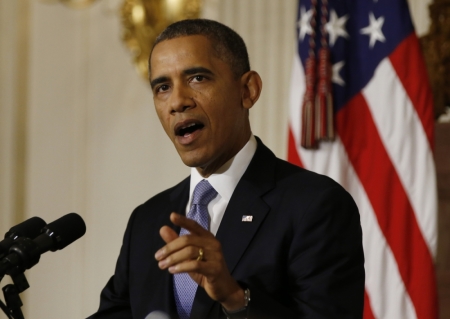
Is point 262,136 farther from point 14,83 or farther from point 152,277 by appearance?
point 152,277

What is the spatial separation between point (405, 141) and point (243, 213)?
45.7 inches

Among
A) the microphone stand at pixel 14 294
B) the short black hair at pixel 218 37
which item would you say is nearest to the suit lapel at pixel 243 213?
the short black hair at pixel 218 37

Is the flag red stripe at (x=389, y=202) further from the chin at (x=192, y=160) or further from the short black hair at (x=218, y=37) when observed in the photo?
the chin at (x=192, y=160)

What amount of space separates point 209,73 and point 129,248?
62cm

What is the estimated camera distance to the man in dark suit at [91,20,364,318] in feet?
6.05

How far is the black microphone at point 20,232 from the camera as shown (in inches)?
62.7

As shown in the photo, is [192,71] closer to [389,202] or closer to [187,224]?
[187,224]

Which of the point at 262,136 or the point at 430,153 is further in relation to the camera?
the point at 262,136

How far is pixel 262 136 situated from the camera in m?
3.94

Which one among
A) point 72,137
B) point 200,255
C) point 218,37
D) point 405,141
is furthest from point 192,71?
point 72,137

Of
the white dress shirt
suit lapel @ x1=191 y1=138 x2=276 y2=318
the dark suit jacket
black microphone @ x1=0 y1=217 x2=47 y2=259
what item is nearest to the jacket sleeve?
the dark suit jacket

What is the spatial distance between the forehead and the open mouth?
0.16 metres

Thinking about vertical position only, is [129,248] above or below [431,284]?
above

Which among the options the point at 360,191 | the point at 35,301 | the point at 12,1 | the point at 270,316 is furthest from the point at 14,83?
the point at 270,316
